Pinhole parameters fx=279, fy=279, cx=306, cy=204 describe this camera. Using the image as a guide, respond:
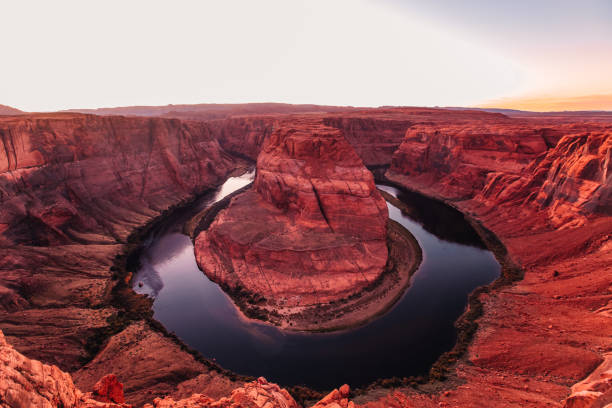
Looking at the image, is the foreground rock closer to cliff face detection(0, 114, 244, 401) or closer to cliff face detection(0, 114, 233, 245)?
cliff face detection(0, 114, 244, 401)

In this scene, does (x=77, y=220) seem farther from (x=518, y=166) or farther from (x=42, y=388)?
(x=518, y=166)

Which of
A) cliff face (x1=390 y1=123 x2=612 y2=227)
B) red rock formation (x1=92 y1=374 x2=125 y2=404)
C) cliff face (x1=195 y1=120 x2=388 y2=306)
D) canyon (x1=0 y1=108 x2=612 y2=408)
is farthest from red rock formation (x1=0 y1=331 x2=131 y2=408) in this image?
cliff face (x1=390 y1=123 x2=612 y2=227)

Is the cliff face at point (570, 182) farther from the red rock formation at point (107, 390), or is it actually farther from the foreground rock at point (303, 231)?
the red rock formation at point (107, 390)

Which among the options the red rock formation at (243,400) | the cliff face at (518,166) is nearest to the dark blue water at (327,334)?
the red rock formation at (243,400)

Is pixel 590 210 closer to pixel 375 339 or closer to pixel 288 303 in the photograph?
pixel 375 339

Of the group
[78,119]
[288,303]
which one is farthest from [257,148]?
[288,303]

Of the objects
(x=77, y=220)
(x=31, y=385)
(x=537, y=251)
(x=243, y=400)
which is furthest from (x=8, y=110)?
(x=537, y=251)

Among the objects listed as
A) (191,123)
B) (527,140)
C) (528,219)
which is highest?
(191,123)
